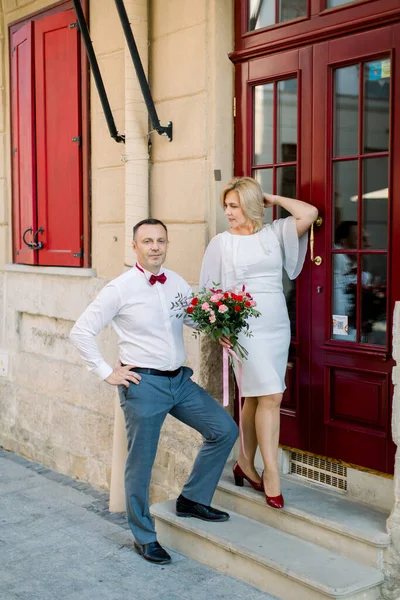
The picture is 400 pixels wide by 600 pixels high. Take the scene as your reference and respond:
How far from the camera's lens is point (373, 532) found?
4219mm

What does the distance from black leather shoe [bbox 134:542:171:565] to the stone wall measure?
49.5 inches

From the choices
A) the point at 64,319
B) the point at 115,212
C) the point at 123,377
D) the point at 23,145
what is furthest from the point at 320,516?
the point at 23,145

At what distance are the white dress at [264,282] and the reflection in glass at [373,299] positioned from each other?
0.42 metres

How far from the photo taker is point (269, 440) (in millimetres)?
4676

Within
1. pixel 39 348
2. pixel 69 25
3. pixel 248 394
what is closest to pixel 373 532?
pixel 248 394

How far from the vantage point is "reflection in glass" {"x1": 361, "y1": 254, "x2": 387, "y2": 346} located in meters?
4.60

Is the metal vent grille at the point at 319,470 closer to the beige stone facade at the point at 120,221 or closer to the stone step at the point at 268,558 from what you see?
the stone step at the point at 268,558

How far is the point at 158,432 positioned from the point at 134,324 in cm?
63

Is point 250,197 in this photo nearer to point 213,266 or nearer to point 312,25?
point 213,266

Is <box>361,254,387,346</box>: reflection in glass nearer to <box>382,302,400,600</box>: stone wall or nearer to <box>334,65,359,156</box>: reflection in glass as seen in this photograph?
<box>382,302,400,600</box>: stone wall

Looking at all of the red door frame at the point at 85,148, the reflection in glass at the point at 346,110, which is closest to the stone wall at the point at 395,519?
the reflection in glass at the point at 346,110

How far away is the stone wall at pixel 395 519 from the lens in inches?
161

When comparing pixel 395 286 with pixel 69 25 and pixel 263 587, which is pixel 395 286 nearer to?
pixel 263 587

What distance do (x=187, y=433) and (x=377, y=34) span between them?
2.82 meters
